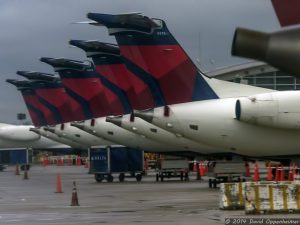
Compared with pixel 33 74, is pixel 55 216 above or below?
below

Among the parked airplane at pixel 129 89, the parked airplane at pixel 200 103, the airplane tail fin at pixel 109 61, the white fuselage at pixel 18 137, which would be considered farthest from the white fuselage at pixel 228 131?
the white fuselage at pixel 18 137

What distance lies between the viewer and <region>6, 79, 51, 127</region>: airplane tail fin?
57.9 metres

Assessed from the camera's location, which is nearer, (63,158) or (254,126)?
(254,126)

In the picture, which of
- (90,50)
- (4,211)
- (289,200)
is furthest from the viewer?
(90,50)

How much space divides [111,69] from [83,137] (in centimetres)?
1421

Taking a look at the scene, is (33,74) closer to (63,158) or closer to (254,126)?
(254,126)

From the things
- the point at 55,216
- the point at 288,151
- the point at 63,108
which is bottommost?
the point at 55,216

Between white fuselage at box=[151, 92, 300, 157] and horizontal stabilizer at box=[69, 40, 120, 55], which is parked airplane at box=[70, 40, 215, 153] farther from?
white fuselage at box=[151, 92, 300, 157]

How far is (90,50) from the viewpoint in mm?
35781

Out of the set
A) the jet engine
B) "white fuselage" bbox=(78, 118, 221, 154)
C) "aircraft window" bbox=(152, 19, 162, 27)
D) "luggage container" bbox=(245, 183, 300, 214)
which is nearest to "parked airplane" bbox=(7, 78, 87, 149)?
"white fuselage" bbox=(78, 118, 221, 154)

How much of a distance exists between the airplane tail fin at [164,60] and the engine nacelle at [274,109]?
3.09 metres

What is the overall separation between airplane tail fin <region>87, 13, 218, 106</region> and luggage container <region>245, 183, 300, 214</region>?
376 inches

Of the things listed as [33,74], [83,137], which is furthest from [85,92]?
[33,74]

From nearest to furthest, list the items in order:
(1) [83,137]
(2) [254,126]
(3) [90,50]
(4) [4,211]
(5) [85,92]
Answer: (4) [4,211] < (2) [254,126] < (3) [90,50] < (5) [85,92] < (1) [83,137]
